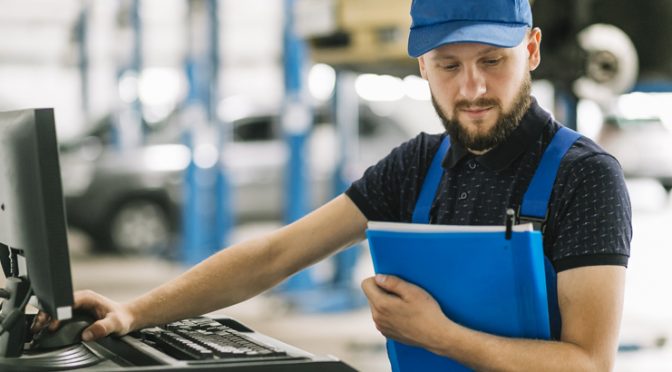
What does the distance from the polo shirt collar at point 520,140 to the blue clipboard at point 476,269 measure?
0.27m

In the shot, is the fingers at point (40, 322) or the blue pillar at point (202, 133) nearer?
the fingers at point (40, 322)

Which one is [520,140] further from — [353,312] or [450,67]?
[353,312]

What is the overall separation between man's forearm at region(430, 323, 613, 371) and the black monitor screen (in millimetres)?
596

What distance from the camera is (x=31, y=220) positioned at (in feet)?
4.99

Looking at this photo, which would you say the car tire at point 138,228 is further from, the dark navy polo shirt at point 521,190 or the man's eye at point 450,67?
the man's eye at point 450,67

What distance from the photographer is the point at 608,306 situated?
154 centimetres

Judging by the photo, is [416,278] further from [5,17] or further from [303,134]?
[5,17]

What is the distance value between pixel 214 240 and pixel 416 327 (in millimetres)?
7913

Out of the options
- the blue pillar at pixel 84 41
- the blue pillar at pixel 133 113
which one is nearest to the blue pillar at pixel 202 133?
the blue pillar at pixel 133 113

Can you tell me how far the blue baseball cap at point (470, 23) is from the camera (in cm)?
168

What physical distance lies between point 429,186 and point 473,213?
0.12 metres

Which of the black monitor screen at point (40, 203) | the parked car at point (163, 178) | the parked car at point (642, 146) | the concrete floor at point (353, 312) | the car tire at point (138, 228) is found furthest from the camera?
the parked car at point (642, 146)

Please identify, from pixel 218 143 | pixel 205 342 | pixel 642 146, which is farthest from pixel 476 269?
pixel 642 146

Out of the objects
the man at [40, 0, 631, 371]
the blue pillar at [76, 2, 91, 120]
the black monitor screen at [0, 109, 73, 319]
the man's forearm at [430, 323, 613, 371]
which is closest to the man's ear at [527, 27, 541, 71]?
the man at [40, 0, 631, 371]
